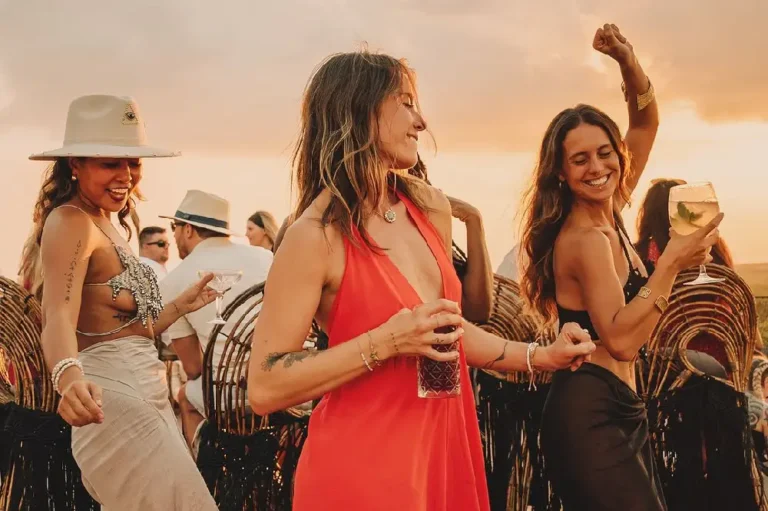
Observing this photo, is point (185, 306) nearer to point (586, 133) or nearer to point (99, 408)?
point (99, 408)

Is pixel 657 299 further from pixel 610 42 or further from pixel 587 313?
pixel 610 42

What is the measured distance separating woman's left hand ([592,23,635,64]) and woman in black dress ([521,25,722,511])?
63 centimetres

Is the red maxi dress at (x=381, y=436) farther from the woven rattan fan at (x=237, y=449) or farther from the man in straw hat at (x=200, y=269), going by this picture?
the man in straw hat at (x=200, y=269)

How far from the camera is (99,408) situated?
2924 mm

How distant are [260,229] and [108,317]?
4.64 metres

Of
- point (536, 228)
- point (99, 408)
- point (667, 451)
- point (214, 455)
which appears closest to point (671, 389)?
point (667, 451)

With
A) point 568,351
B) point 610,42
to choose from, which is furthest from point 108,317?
point 610,42

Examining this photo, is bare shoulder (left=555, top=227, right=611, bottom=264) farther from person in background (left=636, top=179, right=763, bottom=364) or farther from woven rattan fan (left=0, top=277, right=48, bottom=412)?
woven rattan fan (left=0, top=277, right=48, bottom=412)

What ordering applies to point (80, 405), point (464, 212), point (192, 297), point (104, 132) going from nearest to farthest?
point (80, 405)
point (464, 212)
point (104, 132)
point (192, 297)

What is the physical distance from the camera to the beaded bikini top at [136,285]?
3461mm

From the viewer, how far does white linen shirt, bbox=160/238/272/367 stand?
5820 mm

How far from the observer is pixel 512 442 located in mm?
4062

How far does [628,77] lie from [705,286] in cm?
91

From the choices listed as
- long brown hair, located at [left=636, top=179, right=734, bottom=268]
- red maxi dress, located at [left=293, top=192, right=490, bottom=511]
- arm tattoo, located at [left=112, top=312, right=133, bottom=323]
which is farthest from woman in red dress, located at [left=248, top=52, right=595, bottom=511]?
long brown hair, located at [left=636, top=179, right=734, bottom=268]
